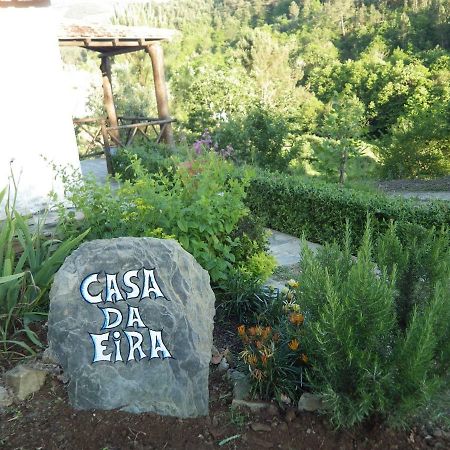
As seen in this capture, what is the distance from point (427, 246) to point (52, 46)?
4009 millimetres

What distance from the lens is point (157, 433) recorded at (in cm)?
214

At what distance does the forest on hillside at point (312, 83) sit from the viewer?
10898 mm

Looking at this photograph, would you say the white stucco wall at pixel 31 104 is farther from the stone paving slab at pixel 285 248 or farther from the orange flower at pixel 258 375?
the orange flower at pixel 258 375

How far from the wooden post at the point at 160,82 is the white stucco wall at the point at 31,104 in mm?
5075

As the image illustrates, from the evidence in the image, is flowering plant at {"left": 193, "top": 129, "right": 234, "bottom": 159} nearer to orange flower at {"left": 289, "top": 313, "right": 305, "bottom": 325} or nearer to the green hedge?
the green hedge

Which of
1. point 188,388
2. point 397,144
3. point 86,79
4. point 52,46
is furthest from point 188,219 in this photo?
point 86,79

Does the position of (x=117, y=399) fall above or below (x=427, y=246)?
below

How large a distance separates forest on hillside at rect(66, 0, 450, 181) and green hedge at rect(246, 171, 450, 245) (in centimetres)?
222

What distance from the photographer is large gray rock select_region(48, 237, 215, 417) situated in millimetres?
2236

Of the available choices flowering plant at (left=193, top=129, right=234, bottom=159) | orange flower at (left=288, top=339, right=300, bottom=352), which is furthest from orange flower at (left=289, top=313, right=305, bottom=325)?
flowering plant at (left=193, top=129, right=234, bottom=159)

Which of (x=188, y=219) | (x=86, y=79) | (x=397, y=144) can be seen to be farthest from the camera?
(x=86, y=79)

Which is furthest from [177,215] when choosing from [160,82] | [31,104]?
[160,82]

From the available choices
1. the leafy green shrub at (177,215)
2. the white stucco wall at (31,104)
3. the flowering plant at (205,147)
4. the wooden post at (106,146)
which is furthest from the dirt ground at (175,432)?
the wooden post at (106,146)

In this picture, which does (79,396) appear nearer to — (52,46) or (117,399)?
(117,399)
